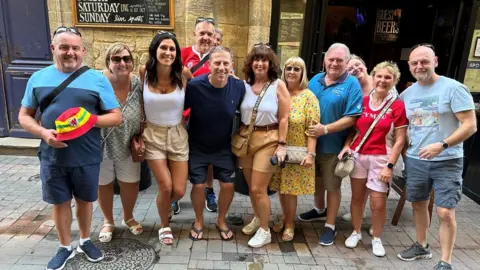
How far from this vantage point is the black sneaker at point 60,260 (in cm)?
281

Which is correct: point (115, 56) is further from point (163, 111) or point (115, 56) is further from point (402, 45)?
point (402, 45)

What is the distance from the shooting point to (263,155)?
3072mm

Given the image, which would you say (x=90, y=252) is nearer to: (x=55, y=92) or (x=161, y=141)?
(x=161, y=141)

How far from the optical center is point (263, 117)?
3.01 meters

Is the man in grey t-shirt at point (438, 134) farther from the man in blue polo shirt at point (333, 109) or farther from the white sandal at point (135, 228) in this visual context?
the white sandal at point (135, 228)

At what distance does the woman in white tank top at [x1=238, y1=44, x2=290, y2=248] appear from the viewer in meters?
2.97

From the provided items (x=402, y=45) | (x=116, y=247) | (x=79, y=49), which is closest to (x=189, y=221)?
(x=116, y=247)

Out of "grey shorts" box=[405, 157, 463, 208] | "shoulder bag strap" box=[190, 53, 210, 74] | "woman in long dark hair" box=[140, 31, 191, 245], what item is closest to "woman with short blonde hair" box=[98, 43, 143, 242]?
"woman in long dark hair" box=[140, 31, 191, 245]

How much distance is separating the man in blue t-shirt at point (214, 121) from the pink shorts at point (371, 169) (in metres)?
1.16

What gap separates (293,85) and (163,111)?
118 centimetres

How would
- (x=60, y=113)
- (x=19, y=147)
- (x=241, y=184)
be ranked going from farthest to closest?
(x=19, y=147) < (x=241, y=184) < (x=60, y=113)

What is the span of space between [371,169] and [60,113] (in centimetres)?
259

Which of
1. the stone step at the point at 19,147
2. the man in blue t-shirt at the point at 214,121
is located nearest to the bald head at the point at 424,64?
the man in blue t-shirt at the point at 214,121

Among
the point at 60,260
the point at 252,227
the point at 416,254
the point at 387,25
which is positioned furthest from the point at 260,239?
the point at 387,25
